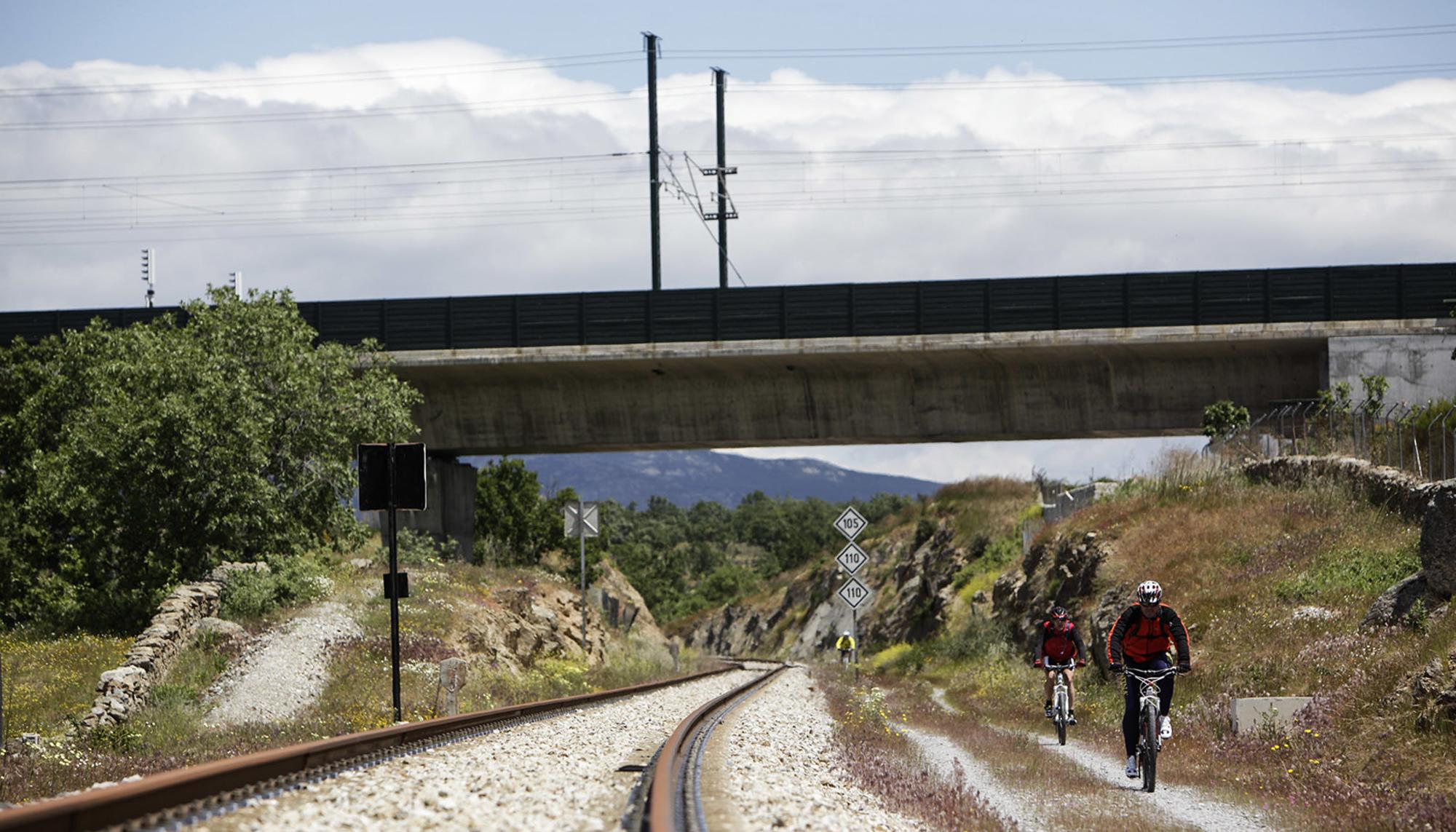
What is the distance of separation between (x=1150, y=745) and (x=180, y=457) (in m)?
23.4

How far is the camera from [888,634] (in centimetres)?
6806

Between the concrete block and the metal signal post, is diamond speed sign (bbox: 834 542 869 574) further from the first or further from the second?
the concrete block

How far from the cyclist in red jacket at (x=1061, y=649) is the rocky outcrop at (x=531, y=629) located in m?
13.2

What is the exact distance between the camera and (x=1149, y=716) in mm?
13141

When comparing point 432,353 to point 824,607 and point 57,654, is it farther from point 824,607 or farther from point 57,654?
point 824,607

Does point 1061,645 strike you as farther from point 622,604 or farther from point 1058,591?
point 622,604

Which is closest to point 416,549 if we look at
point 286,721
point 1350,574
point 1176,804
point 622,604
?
point 286,721

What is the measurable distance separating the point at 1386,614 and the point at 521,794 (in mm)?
11768

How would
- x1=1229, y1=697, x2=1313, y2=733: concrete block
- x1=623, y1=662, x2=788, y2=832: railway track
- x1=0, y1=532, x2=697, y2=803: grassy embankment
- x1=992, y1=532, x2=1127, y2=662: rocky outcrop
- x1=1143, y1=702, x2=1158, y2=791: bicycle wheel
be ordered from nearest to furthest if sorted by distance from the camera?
x1=623, y1=662, x2=788, y2=832: railway track
x1=1143, y1=702, x2=1158, y2=791: bicycle wheel
x1=0, y1=532, x2=697, y2=803: grassy embankment
x1=1229, y1=697, x2=1313, y2=733: concrete block
x1=992, y1=532, x2=1127, y2=662: rocky outcrop

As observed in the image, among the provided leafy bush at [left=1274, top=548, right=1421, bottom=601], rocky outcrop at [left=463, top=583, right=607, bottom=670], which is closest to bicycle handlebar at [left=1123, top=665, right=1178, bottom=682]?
leafy bush at [left=1274, top=548, right=1421, bottom=601]

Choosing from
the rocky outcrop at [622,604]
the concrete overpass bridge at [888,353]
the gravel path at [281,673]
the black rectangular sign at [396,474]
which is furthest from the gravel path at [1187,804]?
the rocky outcrop at [622,604]

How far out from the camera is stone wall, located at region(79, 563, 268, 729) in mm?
19422

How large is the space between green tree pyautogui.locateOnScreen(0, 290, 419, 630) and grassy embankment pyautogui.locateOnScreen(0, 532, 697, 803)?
1555 mm

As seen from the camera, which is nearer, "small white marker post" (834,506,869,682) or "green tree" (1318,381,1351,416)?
"small white marker post" (834,506,869,682)
